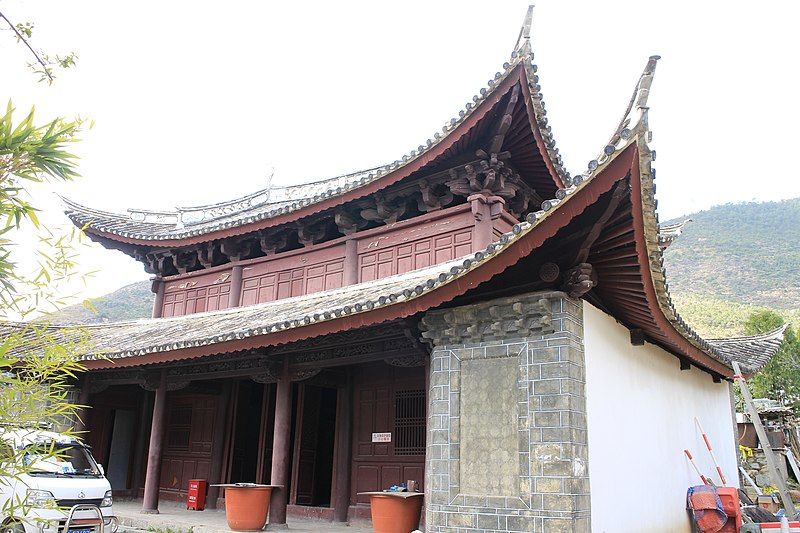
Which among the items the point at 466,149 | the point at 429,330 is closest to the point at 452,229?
the point at 466,149

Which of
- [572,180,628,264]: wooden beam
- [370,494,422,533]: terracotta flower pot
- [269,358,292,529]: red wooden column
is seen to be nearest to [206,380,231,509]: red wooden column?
[269,358,292,529]: red wooden column

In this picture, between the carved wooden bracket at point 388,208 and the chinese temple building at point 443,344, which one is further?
the carved wooden bracket at point 388,208

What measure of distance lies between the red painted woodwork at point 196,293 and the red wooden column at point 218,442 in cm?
162

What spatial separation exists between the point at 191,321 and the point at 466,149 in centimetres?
617

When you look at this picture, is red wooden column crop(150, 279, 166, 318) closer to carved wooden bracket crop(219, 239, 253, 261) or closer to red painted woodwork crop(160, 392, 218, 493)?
red painted woodwork crop(160, 392, 218, 493)

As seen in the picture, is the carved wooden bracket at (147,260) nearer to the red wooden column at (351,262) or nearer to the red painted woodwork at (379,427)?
the red wooden column at (351,262)

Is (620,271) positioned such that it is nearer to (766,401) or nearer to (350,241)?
(350,241)

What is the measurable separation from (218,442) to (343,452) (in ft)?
10.1

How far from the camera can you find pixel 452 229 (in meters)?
9.17

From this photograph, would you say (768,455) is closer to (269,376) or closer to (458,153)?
(458,153)

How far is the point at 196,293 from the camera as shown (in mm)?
12898

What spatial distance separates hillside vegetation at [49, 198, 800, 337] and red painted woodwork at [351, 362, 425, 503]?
32.1 m

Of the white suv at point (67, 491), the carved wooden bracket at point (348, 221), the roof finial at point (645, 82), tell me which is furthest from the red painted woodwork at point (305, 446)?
the roof finial at point (645, 82)

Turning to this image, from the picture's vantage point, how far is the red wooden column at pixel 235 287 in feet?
39.3
